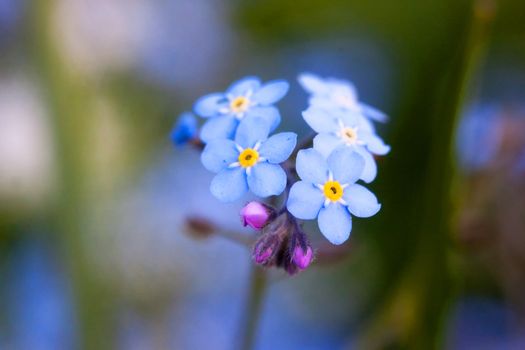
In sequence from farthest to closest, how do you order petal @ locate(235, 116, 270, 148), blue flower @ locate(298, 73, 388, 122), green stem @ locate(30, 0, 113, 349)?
1. green stem @ locate(30, 0, 113, 349)
2. blue flower @ locate(298, 73, 388, 122)
3. petal @ locate(235, 116, 270, 148)

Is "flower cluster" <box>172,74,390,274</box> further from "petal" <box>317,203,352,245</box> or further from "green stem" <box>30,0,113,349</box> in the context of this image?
"green stem" <box>30,0,113,349</box>

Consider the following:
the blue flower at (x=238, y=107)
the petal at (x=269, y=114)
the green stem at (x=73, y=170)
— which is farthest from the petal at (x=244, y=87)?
the green stem at (x=73, y=170)

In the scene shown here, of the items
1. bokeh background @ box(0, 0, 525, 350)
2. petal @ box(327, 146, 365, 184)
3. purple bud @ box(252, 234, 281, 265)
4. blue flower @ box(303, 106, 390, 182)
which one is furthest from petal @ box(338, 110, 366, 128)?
bokeh background @ box(0, 0, 525, 350)

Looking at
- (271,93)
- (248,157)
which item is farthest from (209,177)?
(248,157)

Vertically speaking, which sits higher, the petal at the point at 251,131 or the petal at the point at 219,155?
the petal at the point at 251,131

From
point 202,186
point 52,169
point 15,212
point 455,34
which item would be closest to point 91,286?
point 52,169

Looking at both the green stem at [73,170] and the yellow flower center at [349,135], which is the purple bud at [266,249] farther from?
the green stem at [73,170]

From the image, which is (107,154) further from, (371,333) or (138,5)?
(371,333)

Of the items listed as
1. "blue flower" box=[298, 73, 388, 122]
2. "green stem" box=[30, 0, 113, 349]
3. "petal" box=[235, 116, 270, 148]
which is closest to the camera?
"petal" box=[235, 116, 270, 148]
